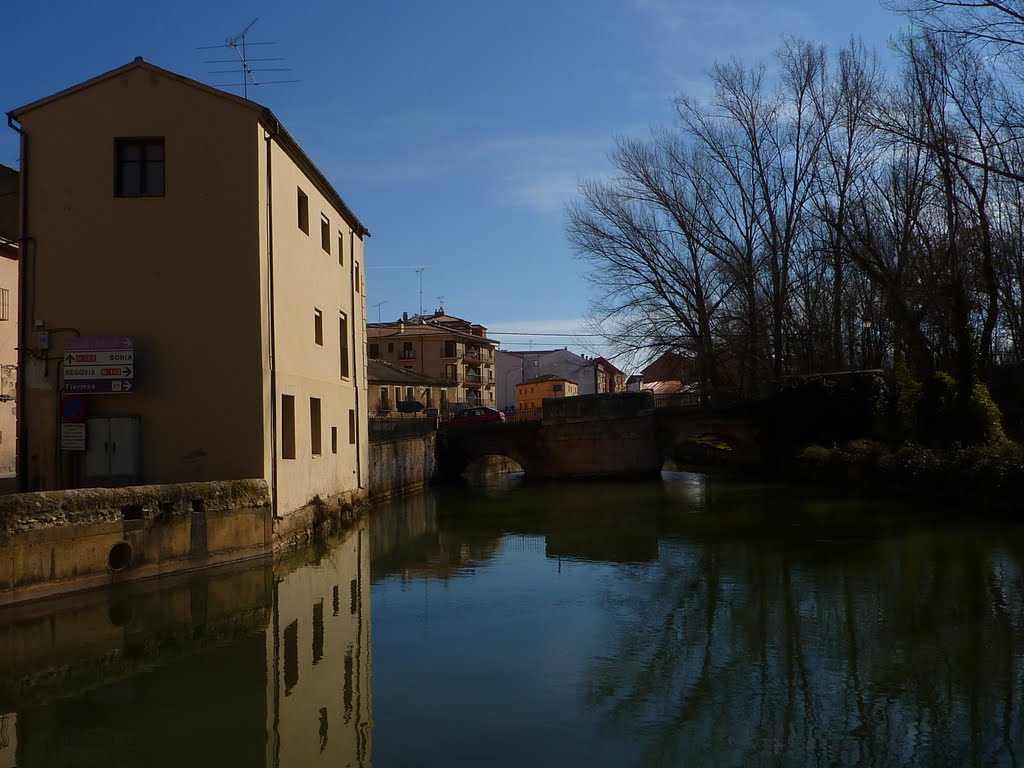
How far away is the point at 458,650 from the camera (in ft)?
34.0

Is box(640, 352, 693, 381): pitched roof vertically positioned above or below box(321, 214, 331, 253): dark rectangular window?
below

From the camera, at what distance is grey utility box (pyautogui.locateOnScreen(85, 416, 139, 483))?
52.6 ft

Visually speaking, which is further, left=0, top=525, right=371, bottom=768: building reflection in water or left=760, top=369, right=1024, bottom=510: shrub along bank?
left=760, top=369, right=1024, bottom=510: shrub along bank

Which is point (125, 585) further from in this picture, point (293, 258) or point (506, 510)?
point (506, 510)

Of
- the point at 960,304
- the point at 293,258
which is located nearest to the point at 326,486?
the point at 293,258

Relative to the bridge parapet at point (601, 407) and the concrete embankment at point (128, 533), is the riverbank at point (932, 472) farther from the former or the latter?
the concrete embankment at point (128, 533)

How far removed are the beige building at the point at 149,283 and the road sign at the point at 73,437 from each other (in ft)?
0.11

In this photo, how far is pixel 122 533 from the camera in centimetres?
1348

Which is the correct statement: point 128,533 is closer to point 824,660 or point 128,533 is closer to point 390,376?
point 824,660

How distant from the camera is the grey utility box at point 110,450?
1605 cm

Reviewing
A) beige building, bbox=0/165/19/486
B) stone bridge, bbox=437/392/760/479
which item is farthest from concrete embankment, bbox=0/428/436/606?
stone bridge, bbox=437/392/760/479

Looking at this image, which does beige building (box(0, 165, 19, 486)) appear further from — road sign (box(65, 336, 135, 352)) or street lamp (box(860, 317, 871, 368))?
street lamp (box(860, 317, 871, 368))

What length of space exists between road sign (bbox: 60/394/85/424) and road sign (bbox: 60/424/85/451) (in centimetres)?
12

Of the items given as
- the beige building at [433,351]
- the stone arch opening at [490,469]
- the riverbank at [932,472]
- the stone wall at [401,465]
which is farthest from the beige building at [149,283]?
the beige building at [433,351]
